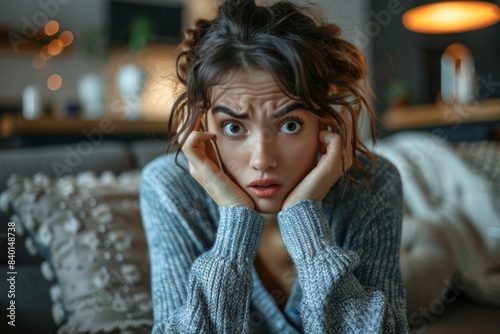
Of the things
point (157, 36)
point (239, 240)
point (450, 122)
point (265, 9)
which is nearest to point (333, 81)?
point (265, 9)

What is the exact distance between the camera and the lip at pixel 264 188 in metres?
0.96

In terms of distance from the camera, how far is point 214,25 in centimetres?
100

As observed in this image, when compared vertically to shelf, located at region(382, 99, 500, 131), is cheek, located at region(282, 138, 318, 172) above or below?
above

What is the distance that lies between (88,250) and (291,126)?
60cm

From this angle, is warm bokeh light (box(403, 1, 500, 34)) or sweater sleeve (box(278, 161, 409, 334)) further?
warm bokeh light (box(403, 1, 500, 34))

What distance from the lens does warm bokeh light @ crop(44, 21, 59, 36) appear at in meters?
4.56

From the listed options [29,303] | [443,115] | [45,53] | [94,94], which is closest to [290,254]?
[29,303]

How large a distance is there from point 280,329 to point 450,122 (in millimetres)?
2387

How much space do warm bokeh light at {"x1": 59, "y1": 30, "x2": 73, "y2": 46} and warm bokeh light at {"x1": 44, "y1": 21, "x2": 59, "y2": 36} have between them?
0.20 ft

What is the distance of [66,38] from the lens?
4664 millimetres

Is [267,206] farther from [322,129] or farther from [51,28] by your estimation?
[51,28]

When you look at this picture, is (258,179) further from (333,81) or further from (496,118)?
(496,118)

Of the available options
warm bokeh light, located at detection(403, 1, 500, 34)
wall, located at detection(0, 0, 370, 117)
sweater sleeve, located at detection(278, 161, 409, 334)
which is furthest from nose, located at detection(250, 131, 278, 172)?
wall, located at detection(0, 0, 370, 117)

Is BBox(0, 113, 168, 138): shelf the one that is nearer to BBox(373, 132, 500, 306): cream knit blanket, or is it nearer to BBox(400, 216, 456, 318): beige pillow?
BBox(373, 132, 500, 306): cream knit blanket
